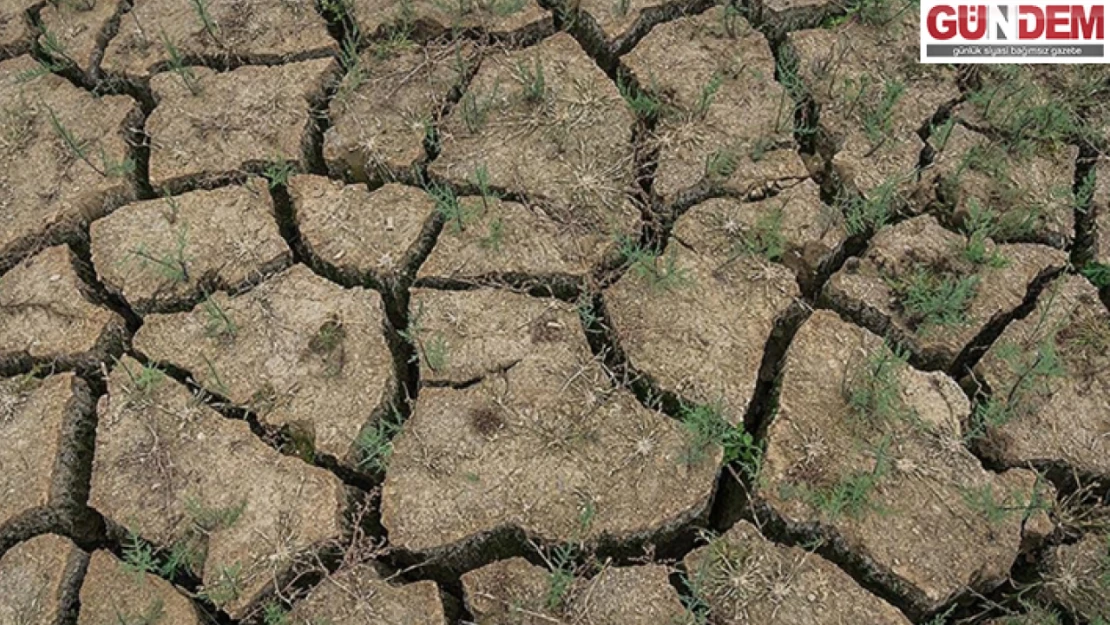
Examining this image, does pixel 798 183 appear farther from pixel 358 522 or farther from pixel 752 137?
pixel 358 522

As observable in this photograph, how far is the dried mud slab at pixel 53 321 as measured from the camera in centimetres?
257

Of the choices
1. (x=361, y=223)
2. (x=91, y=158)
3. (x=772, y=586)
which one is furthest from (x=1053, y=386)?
(x=91, y=158)

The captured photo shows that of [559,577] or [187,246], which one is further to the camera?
[187,246]

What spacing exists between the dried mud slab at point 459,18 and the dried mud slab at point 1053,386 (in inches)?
60.1

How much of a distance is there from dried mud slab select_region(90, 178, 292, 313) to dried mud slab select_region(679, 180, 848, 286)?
105 cm

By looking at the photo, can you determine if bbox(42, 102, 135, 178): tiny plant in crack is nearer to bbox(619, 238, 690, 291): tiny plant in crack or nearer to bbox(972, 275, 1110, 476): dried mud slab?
bbox(619, 238, 690, 291): tiny plant in crack

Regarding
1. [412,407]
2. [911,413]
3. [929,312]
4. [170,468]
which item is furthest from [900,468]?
[170,468]

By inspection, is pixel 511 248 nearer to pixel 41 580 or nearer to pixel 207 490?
pixel 207 490

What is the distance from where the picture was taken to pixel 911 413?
95.0 inches

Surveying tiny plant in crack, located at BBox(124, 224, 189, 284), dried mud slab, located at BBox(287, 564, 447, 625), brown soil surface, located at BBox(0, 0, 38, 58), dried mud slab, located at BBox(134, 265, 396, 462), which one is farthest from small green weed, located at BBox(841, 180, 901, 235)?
brown soil surface, located at BBox(0, 0, 38, 58)

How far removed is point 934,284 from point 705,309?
21.8 inches

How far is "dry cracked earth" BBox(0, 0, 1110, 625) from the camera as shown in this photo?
2266 mm

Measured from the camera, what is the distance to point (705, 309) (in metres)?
2.58

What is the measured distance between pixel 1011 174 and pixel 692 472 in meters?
1.25
